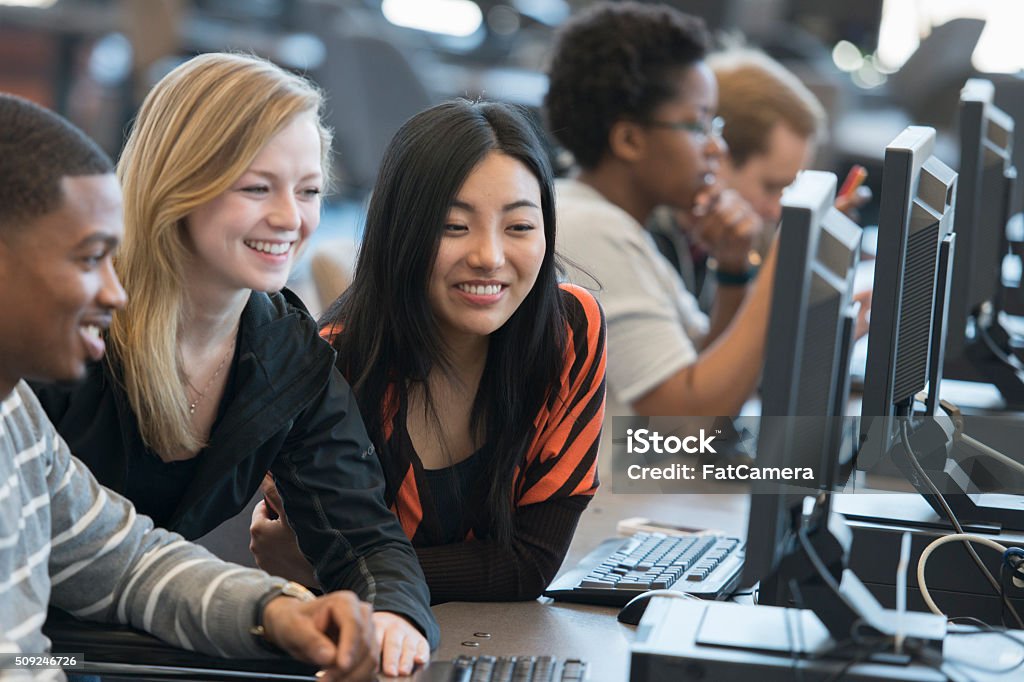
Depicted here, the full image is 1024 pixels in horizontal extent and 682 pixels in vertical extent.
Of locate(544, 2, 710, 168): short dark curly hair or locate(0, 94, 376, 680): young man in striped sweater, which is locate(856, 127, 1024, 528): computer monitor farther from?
locate(544, 2, 710, 168): short dark curly hair

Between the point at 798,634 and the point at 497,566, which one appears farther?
the point at 497,566

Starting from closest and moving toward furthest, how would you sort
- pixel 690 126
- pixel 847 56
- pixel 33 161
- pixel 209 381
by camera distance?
pixel 33 161 → pixel 209 381 → pixel 690 126 → pixel 847 56

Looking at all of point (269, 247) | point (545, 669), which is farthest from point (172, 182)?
point (545, 669)

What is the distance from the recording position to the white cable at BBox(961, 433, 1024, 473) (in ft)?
4.87

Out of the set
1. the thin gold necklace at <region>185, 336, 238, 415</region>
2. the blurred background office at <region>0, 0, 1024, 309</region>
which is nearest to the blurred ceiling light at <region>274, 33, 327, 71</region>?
the blurred background office at <region>0, 0, 1024, 309</region>

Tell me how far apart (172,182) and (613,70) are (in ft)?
4.13

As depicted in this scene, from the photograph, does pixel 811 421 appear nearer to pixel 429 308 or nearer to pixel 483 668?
pixel 483 668

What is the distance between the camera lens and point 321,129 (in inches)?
55.7

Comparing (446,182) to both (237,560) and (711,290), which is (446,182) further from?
(711,290)

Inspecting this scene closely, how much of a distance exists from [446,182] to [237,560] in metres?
0.49

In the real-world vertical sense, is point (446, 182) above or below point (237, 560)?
above

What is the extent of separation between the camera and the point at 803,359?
102 centimetres

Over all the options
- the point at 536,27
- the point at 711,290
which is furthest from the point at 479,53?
the point at 711,290

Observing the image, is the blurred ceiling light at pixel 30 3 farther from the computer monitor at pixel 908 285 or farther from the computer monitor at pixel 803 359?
the computer monitor at pixel 803 359
